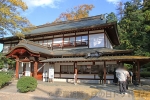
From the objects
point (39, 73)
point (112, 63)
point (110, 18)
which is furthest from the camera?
point (110, 18)

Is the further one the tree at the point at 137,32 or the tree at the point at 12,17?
the tree at the point at 137,32

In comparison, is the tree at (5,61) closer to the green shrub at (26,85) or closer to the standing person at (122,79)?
the green shrub at (26,85)

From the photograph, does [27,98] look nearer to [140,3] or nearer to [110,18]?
[140,3]

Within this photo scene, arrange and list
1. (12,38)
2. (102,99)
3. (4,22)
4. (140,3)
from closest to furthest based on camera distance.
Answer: (102,99)
(4,22)
(12,38)
(140,3)

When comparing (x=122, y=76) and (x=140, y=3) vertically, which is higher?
(x=140, y=3)

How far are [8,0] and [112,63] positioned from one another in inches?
517

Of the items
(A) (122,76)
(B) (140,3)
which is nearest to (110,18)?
(B) (140,3)

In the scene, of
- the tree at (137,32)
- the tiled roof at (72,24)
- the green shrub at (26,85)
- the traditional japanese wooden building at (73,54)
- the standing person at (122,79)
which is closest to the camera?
the standing person at (122,79)

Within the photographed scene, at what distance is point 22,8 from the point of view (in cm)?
1652

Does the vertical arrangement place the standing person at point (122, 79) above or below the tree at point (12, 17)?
below

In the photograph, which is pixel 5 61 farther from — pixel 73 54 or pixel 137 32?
pixel 137 32

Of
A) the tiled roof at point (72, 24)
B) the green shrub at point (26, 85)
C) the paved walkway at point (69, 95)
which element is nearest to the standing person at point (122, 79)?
the paved walkway at point (69, 95)

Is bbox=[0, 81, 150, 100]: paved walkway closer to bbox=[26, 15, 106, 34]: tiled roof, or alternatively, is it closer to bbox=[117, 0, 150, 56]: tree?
bbox=[26, 15, 106, 34]: tiled roof

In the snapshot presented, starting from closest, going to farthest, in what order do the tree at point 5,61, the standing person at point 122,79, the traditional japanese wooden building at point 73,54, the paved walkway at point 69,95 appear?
the paved walkway at point 69,95 < the standing person at point 122,79 < the traditional japanese wooden building at point 73,54 < the tree at point 5,61
